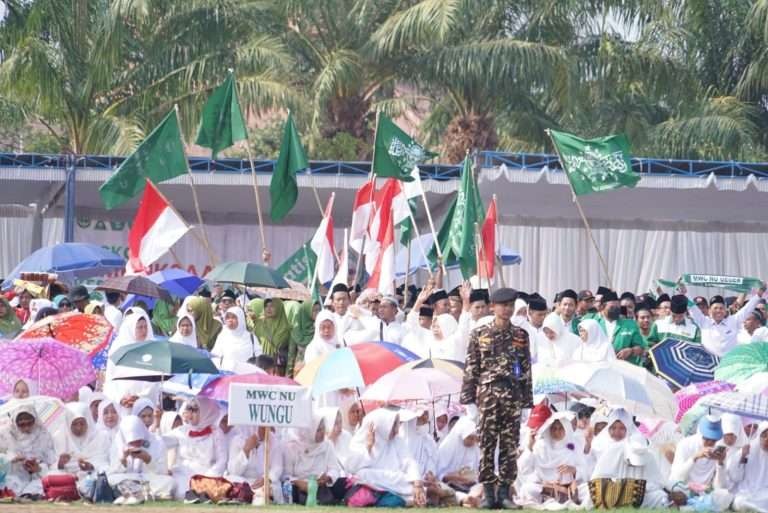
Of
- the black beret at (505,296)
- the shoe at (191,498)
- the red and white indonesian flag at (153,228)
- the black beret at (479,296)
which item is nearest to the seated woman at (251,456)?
the shoe at (191,498)

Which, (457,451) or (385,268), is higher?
(385,268)

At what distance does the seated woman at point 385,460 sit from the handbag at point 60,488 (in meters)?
1.97

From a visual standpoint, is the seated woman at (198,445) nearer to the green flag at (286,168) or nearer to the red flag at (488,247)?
the red flag at (488,247)

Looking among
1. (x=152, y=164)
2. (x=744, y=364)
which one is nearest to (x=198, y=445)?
(x=744, y=364)

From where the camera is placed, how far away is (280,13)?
26.2 m

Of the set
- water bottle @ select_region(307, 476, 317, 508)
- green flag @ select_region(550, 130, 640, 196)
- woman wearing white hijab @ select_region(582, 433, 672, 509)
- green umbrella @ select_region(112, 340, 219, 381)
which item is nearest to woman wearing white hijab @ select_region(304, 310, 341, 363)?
green umbrella @ select_region(112, 340, 219, 381)

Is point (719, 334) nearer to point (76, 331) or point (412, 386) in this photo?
point (412, 386)

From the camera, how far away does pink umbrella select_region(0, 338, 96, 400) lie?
13070 millimetres

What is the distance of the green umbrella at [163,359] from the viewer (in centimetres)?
1278

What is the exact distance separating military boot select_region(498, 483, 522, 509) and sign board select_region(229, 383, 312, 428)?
4.63ft

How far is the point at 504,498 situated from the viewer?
1188 cm

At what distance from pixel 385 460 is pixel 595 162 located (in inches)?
277

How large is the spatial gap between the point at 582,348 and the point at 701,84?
55.5 ft

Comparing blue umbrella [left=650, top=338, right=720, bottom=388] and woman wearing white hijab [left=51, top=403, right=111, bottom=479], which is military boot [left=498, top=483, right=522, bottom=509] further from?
blue umbrella [left=650, top=338, right=720, bottom=388]
